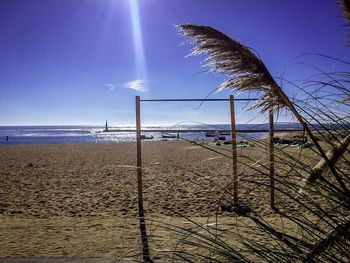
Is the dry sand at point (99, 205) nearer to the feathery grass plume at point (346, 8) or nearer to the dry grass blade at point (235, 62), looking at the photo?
the dry grass blade at point (235, 62)

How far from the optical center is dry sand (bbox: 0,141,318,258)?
3119 mm

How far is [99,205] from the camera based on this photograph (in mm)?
6270

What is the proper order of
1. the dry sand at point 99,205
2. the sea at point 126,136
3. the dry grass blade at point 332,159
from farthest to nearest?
the dry sand at point 99,205 → the sea at point 126,136 → the dry grass blade at point 332,159

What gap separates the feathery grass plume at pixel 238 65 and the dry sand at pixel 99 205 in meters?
0.24

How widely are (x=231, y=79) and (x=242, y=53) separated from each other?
12 centimetres

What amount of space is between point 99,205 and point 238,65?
5326 mm

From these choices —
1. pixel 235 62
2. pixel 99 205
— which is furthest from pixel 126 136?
pixel 235 62

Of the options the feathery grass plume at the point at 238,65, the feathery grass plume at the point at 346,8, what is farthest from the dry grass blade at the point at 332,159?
the feathery grass plume at the point at 346,8

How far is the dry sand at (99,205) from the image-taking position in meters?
3.12

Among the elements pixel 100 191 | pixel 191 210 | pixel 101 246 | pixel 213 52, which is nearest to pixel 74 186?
pixel 100 191

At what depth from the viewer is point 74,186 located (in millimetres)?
8297

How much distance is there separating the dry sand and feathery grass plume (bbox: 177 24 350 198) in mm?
243

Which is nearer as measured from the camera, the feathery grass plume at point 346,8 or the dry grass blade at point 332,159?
the dry grass blade at point 332,159

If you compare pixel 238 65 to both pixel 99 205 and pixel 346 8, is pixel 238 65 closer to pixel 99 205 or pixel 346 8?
pixel 346 8
